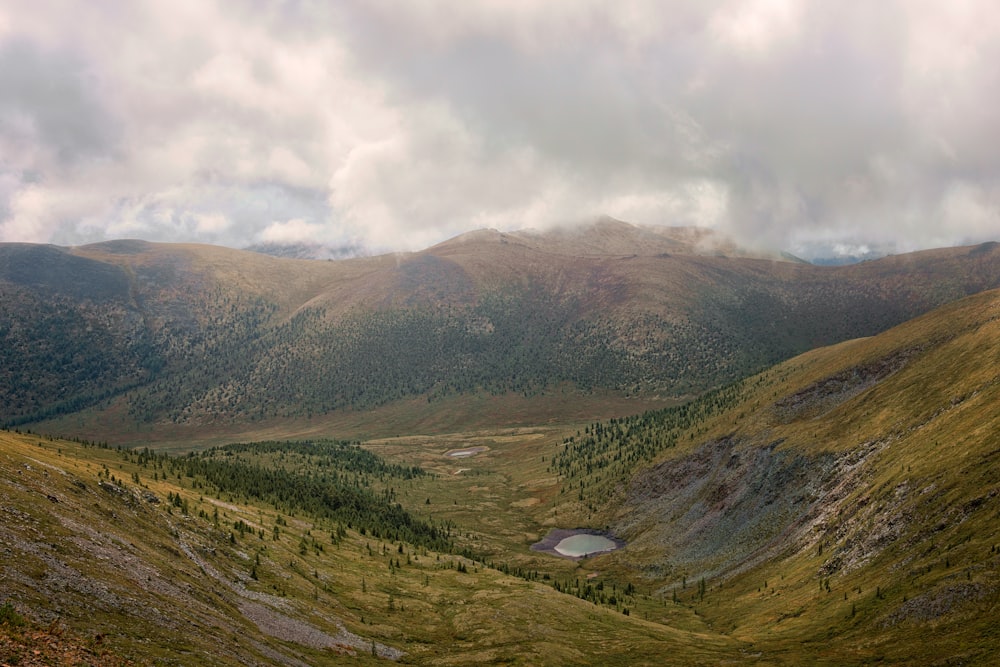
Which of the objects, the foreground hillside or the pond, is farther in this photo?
the pond

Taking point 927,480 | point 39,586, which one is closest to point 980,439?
point 927,480

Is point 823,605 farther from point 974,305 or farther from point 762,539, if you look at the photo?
point 974,305

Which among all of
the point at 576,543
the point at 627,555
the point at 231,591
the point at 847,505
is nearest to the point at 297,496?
the point at 576,543

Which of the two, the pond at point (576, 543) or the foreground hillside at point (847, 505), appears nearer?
the foreground hillside at point (847, 505)

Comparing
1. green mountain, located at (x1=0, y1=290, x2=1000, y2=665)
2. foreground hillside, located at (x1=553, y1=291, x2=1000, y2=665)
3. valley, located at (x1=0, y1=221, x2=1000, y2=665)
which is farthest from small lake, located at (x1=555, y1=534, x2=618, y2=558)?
foreground hillside, located at (x1=553, y1=291, x2=1000, y2=665)

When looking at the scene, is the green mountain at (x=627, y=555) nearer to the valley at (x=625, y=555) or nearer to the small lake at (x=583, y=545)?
the valley at (x=625, y=555)

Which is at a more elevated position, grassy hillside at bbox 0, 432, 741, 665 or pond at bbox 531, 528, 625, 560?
grassy hillside at bbox 0, 432, 741, 665

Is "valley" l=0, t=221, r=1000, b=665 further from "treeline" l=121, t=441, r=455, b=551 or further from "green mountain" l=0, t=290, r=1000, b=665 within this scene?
"treeline" l=121, t=441, r=455, b=551

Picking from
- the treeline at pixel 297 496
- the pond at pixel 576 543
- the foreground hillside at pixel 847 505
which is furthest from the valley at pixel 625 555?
the pond at pixel 576 543
